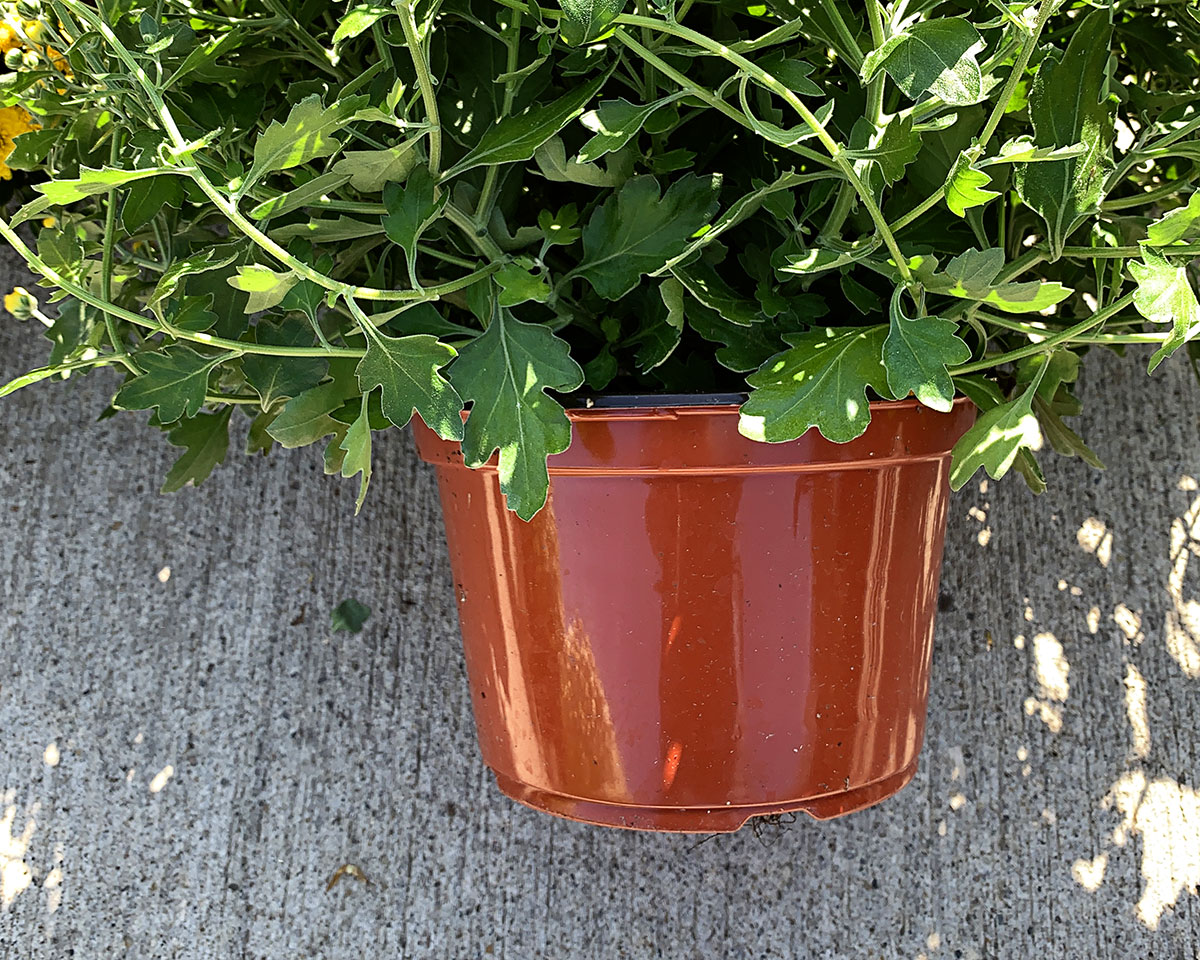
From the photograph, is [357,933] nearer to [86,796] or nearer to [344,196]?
[86,796]

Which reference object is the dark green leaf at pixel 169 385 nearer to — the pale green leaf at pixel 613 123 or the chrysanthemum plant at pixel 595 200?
the chrysanthemum plant at pixel 595 200

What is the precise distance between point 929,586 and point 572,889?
45cm

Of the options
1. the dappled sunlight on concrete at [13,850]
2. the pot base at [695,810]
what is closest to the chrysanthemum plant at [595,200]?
the pot base at [695,810]

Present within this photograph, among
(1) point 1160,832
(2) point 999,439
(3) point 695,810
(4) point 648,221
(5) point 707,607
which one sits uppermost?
(4) point 648,221

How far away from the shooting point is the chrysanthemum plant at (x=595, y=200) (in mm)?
488

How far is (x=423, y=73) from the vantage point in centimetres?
48

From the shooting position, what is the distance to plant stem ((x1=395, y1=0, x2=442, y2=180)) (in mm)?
442

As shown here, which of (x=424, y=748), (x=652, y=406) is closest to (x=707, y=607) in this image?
(x=652, y=406)

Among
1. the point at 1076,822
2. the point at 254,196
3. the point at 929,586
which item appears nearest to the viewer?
the point at 254,196

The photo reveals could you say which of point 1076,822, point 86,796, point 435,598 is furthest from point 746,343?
point 86,796

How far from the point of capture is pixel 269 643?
1027mm

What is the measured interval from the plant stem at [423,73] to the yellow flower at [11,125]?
33 cm

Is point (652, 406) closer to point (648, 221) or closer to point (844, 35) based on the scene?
point (648, 221)

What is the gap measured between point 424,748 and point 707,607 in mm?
445
